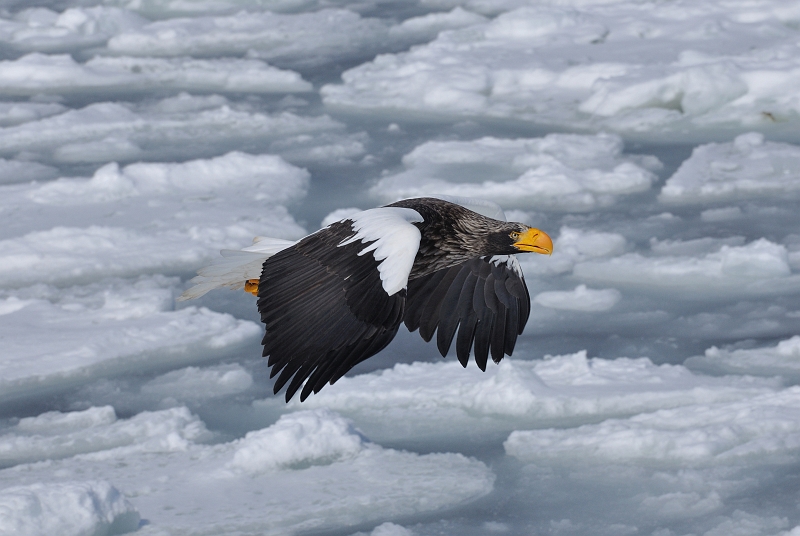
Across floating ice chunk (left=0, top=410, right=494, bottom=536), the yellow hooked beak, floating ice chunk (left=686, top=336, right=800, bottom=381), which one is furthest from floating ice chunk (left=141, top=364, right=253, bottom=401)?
floating ice chunk (left=686, top=336, right=800, bottom=381)

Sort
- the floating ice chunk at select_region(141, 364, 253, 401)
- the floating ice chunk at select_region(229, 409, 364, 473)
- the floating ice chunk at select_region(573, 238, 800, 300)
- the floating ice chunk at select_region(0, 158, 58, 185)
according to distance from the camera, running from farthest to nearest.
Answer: the floating ice chunk at select_region(0, 158, 58, 185), the floating ice chunk at select_region(573, 238, 800, 300), the floating ice chunk at select_region(141, 364, 253, 401), the floating ice chunk at select_region(229, 409, 364, 473)

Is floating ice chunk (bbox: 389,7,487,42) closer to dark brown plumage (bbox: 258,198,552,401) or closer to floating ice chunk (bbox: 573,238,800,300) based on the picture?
floating ice chunk (bbox: 573,238,800,300)

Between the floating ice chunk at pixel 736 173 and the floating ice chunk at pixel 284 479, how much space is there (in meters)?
4.25

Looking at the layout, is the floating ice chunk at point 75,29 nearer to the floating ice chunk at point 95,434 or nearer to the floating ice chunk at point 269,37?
the floating ice chunk at point 269,37

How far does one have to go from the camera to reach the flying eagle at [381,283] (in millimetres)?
3492

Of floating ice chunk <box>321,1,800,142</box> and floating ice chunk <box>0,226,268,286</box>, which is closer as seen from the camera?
floating ice chunk <box>0,226,268,286</box>

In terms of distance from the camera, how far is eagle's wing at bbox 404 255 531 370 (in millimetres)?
4570

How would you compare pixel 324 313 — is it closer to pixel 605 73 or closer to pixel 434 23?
pixel 605 73

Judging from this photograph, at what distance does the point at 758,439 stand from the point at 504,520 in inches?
55.3

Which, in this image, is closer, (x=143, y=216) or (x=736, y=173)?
(x=143, y=216)

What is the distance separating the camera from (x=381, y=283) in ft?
11.9

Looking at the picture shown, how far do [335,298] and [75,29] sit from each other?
13019mm

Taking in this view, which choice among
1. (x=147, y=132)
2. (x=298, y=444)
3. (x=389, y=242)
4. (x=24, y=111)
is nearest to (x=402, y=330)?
(x=298, y=444)

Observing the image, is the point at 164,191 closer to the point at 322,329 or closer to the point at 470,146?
the point at 470,146
